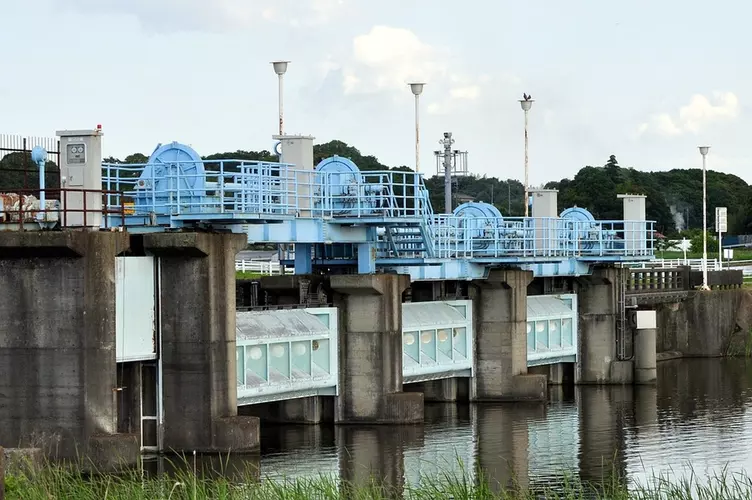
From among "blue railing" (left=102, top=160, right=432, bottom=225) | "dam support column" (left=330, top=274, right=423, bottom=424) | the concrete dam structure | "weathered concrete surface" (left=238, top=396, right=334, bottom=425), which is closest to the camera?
the concrete dam structure

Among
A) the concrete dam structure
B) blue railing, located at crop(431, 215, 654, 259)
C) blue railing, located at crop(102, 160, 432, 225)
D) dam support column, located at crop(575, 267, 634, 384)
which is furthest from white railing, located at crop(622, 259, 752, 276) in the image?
blue railing, located at crop(102, 160, 432, 225)

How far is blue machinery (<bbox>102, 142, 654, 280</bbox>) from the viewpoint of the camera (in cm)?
3641

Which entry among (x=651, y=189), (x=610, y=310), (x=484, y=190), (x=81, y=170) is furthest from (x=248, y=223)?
(x=484, y=190)

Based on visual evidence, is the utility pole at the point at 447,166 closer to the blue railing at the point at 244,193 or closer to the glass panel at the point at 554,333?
the glass panel at the point at 554,333

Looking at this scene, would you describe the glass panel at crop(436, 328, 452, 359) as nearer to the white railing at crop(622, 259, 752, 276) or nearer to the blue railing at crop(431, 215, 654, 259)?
the blue railing at crop(431, 215, 654, 259)

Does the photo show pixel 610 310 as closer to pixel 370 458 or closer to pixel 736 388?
pixel 736 388

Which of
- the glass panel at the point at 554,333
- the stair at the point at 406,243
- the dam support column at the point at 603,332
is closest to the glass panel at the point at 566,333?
the glass panel at the point at 554,333

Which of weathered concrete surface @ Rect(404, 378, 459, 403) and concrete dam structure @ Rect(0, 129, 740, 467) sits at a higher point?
concrete dam structure @ Rect(0, 129, 740, 467)

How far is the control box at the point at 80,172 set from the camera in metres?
34.5

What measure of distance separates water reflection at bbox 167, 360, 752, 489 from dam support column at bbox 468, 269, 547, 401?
76cm

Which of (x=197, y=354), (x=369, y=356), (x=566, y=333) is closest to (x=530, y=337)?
(x=566, y=333)

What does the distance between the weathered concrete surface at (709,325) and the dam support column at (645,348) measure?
1228 centimetres

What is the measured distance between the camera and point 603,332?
56125mm

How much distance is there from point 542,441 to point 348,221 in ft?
24.0
